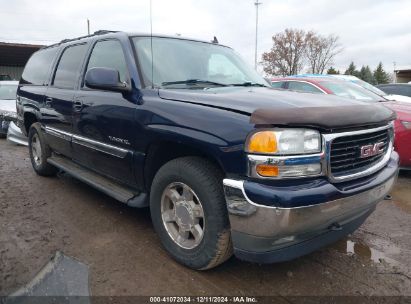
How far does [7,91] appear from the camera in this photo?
10.4 m

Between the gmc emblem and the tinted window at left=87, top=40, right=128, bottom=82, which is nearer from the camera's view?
the gmc emblem

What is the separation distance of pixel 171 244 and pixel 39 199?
2.32 meters

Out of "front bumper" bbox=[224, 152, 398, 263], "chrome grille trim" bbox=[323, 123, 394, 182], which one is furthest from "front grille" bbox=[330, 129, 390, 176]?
"front bumper" bbox=[224, 152, 398, 263]

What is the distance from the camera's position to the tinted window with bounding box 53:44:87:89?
4.20 meters

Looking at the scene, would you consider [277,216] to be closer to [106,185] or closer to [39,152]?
[106,185]

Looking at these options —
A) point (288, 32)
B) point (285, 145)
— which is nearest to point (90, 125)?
point (285, 145)

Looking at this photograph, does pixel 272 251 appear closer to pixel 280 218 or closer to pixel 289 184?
pixel 280 218

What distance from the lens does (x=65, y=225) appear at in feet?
12.0

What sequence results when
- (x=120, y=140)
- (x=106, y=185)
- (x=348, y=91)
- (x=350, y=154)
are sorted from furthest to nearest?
(x=348, y=91), (x=106, y=185), (x=120, y=140), (x=350, y=154)

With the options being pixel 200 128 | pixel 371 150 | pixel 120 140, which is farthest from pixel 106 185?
pixel 371 150

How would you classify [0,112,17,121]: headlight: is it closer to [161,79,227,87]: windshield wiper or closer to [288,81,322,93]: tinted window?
[288,81,322,93]: tinted window

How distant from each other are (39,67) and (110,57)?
91.3 inches

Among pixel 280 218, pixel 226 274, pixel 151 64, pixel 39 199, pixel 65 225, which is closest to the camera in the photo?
pixel 280 218

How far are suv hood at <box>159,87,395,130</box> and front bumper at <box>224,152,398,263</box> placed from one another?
1.28ft
